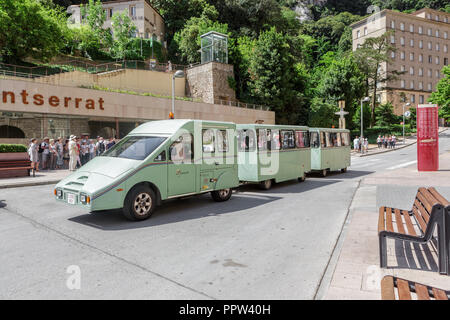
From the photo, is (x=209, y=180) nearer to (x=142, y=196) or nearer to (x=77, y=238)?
(x=142, y=196)

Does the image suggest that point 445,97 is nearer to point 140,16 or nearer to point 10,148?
point 140,16

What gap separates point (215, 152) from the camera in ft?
29.7

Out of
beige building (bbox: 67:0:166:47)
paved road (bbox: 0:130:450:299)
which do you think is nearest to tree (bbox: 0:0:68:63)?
beige building (bbox: 67:0:166:47)

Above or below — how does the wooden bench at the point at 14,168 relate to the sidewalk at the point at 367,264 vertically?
above

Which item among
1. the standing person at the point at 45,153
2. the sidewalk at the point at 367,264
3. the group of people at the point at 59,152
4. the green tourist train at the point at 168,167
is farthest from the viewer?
the standing person at the point at 45,153

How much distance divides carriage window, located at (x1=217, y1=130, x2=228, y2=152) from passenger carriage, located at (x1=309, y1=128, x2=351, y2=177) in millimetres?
6875

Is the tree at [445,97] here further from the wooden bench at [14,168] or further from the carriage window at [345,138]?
the wooden bench at [14,168]

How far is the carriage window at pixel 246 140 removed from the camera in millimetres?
11410

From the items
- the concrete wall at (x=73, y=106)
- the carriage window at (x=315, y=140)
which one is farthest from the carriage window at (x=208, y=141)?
the concrete wall at (x=73, y=106)

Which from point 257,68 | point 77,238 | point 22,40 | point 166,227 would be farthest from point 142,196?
point 257,68

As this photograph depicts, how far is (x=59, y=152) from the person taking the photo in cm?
1925

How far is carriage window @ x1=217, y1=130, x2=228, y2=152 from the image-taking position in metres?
9.23

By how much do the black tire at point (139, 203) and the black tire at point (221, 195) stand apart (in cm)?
232
